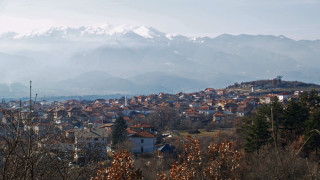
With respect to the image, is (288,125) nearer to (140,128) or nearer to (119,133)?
(119,133)

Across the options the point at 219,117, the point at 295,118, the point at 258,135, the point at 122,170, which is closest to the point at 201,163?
the point at 122,170

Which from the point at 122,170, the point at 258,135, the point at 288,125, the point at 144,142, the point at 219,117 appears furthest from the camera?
the point at 219,117

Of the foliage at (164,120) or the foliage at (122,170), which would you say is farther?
the foliage at (164,120)

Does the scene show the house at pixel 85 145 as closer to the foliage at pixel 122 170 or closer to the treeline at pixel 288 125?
the foliage at pixel 122 170

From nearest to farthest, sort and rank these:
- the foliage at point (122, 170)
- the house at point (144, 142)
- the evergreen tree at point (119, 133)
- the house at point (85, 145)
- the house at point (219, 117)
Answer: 1. the foliage at point (122, 170)
2. the house at point (85, 145)
3. the evergreen tree at point (119, 133)
4. the house at point (144, 142)
5. the house at point (219, 117)

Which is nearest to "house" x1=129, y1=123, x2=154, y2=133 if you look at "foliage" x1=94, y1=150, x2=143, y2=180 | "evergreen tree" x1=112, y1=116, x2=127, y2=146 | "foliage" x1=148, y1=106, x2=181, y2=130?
"evergreen tree" x1=112, y1=116, x2=127, y2=146

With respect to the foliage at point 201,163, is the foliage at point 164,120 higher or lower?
lower

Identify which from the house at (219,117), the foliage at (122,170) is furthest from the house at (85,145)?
the house at (219,117)

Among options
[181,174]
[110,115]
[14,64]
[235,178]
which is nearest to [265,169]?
[235,178]

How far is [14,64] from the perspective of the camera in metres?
170

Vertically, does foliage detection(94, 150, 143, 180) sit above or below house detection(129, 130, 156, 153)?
above

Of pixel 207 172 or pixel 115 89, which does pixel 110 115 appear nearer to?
pixel 207 172

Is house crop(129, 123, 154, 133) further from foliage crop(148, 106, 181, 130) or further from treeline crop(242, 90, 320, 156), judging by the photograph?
treeline crop(242, 90, 320, 156)

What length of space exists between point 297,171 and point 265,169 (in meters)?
1.17
